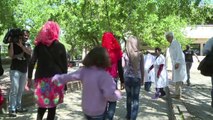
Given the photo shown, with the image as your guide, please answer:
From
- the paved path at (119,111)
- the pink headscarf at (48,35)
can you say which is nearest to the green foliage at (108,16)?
the paved path at (119,111)

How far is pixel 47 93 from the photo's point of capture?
641cm

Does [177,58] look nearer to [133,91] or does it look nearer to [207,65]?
[133,91]

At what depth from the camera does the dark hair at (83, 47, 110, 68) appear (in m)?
4.82

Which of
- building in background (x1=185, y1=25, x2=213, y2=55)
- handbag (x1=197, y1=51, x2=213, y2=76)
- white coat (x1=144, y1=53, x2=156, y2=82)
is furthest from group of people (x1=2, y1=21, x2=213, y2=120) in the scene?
building in background (x1=185, y1=25, x2=213, y2=55)

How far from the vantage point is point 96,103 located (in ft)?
15.9

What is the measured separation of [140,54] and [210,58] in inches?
52.1

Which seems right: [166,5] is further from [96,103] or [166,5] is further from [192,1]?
[96,103]

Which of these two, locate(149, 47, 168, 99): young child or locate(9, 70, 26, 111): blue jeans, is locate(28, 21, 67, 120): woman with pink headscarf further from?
locate(149, 47, 168, 99): young child

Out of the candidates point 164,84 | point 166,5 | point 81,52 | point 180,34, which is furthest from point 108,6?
point 81,52

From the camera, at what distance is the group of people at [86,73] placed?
4836 mm

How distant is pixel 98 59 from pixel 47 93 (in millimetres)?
1849

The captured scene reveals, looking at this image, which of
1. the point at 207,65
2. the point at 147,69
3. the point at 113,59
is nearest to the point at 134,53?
the point at 113,59

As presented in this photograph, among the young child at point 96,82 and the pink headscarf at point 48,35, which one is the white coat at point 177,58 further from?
the young child at point 96,82

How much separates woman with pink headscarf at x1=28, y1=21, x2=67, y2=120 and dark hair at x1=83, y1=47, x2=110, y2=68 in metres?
1.66
